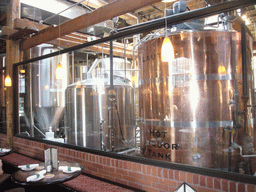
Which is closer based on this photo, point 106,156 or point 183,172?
point 183,172

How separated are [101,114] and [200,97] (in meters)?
2.67

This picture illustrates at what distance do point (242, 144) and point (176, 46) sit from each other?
1660 millimetres

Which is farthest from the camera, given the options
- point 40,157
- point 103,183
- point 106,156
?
point 40,157

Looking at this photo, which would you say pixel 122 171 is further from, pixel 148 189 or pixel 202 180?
pixel 202 180

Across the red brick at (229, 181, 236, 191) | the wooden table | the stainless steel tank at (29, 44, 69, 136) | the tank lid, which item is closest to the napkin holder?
the wooden table

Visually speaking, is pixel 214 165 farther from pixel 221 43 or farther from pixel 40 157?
pixel 40 157

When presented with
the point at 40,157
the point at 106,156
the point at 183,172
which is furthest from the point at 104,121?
the point at 183,172

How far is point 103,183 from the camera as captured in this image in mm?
3645

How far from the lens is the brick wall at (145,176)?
2.57 metres

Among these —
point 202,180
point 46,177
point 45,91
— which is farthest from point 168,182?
point 45,91

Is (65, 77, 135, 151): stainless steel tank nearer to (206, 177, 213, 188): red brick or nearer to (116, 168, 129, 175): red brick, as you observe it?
(116, 168, 129, 175): red brick

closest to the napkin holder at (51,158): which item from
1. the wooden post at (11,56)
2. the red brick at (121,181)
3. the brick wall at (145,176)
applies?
the brick wall at (145,176)

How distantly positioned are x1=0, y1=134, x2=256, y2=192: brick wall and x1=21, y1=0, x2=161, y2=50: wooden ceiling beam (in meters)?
2.61

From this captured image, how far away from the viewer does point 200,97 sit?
9.78ft
